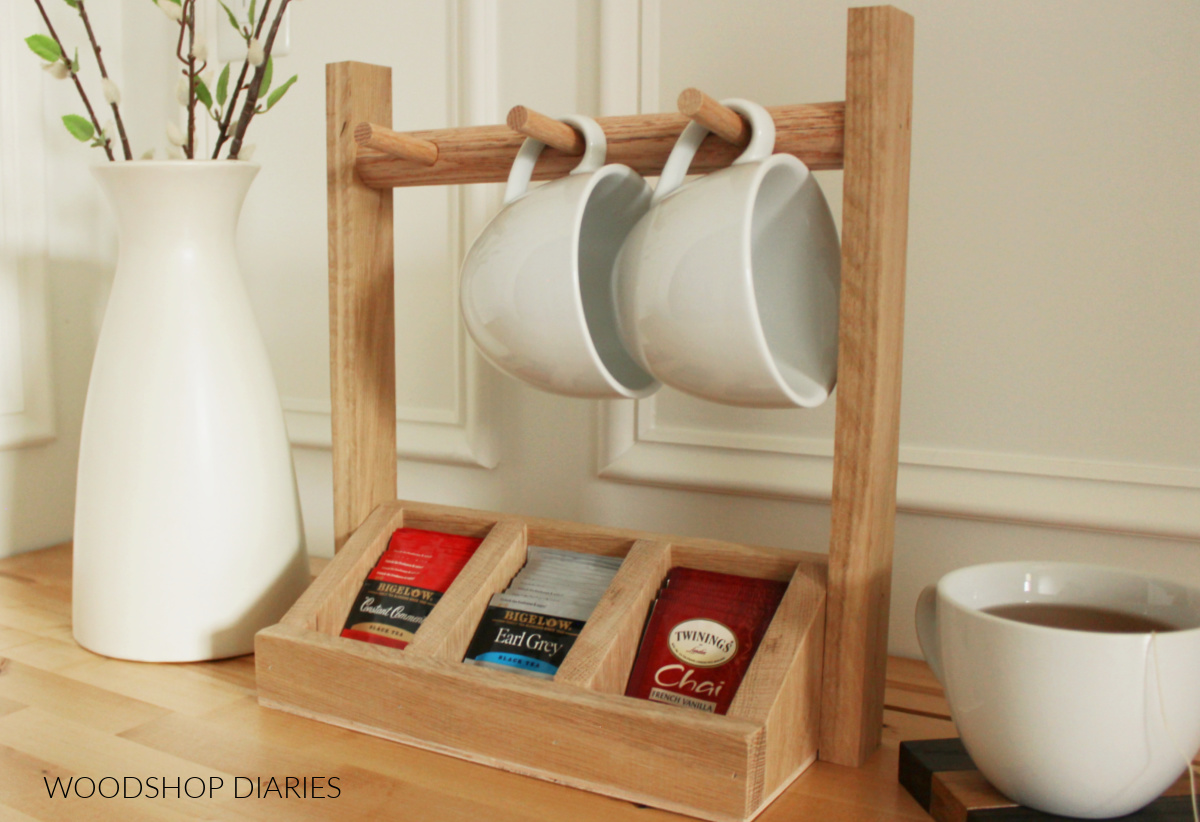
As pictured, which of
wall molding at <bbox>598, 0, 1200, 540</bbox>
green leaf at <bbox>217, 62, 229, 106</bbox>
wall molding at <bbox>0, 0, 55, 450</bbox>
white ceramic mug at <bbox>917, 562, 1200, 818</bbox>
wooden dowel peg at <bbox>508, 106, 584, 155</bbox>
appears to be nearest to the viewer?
white ceramic mug at <bbox>917, 562, 1200, 818</bbox>

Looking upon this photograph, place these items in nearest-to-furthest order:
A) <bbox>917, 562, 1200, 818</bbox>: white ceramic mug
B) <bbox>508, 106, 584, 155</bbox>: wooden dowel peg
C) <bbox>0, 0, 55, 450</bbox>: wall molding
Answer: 1. <bbox>917, 562, 1200, 818</bbox>: white ceramic mug
2. <bbox>508, 106, 584, 155</bbox>: wooden dowel peg
3. <bbox>0, 0, 55, 450</bbox>: wall molding

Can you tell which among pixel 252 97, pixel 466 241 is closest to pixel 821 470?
pixel 466 241

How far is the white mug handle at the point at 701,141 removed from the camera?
1.72ft

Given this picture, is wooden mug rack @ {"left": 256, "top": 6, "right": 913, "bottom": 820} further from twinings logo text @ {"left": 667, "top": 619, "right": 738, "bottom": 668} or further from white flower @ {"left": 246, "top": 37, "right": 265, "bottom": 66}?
white flower @ {"left": 246, "top": 37, "right": 265, "bottom": 66}

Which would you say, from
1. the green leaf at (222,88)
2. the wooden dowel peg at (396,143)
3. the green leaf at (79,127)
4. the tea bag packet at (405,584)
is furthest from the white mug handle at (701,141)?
the green leaf at (79,127)

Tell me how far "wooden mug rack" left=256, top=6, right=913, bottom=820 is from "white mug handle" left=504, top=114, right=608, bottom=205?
0.04 ft

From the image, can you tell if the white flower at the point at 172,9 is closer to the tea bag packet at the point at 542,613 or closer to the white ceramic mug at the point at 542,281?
the white ceramic mug at the point at 542,281

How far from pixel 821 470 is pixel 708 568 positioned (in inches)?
6.9

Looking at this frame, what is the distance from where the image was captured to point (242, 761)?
1.83 feet

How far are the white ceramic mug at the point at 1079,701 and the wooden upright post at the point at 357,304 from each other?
0.41m

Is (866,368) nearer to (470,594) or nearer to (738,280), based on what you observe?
(738,280)

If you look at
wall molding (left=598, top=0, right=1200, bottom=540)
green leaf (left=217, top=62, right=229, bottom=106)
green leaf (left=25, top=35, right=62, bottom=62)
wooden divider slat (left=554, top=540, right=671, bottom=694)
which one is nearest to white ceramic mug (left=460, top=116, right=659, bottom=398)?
wooden divider slat (left=554, top=540, right=671, bottom=694)

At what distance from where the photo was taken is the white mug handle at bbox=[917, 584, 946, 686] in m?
0.52

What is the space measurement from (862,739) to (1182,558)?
25 centimetres
